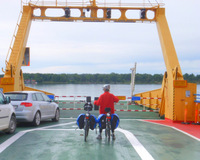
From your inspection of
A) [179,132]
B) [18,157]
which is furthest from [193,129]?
[18,157]

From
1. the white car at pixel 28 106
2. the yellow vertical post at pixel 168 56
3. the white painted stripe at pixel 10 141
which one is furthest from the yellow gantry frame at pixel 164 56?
the white painted stripe at pixel 10 141

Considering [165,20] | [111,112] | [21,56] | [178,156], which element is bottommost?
[178,156]

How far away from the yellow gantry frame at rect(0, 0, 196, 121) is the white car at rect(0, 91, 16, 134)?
5.43 meters

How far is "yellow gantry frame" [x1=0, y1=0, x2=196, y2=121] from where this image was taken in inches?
520

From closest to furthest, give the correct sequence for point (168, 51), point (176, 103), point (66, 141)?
point (66, 141), point (176, 103), point (168, 51)

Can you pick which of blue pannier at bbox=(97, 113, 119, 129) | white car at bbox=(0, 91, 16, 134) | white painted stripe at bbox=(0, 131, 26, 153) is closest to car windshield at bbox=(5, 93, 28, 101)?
white car at bbox=(0, 91, 16, 134)

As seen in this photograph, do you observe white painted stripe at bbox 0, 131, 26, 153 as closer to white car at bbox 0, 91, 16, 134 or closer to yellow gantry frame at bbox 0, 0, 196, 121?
white car at bbox 0, 91, 16, 134

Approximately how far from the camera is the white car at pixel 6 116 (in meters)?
8.59

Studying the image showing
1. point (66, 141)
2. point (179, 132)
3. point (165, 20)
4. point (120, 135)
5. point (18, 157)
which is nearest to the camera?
point (18, 157)

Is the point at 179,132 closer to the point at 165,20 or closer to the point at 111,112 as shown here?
the point at 111,112

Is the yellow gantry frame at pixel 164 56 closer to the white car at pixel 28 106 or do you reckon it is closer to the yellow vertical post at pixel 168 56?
the yellow vertical post at pixel 168 56

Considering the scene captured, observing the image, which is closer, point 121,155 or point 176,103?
point 121,155

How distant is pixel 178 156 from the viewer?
6.71 meters

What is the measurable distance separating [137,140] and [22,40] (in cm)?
1080
